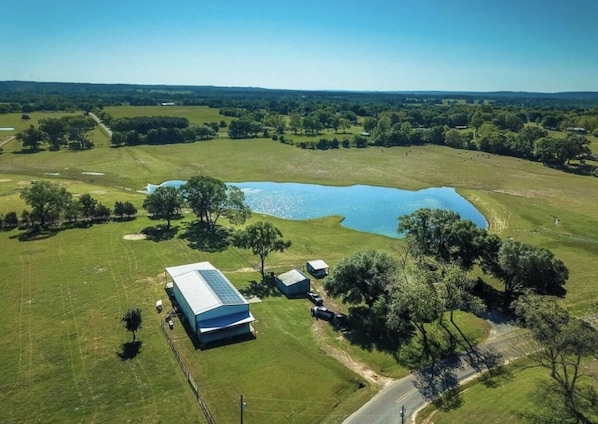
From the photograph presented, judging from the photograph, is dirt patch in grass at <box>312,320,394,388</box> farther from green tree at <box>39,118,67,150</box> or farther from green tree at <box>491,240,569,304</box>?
green tree at <box>39,118,67,150</box>

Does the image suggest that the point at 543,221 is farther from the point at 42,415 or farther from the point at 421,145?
the point at 421,145

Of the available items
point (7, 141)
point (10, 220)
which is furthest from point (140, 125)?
point (10, 220)

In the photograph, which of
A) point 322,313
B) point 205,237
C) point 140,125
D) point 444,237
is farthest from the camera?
point 140,125

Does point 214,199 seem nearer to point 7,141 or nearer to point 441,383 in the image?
point 441,383

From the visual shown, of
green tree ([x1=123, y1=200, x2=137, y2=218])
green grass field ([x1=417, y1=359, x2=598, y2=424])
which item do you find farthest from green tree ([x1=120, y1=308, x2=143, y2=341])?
Answer: green tree ([x1=123, y1=200, x2=137, y2=218])

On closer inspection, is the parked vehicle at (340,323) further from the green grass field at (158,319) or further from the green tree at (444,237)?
the green tree at (444,237)

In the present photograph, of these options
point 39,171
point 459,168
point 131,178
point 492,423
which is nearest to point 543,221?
point 459,168

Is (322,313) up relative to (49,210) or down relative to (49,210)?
down
